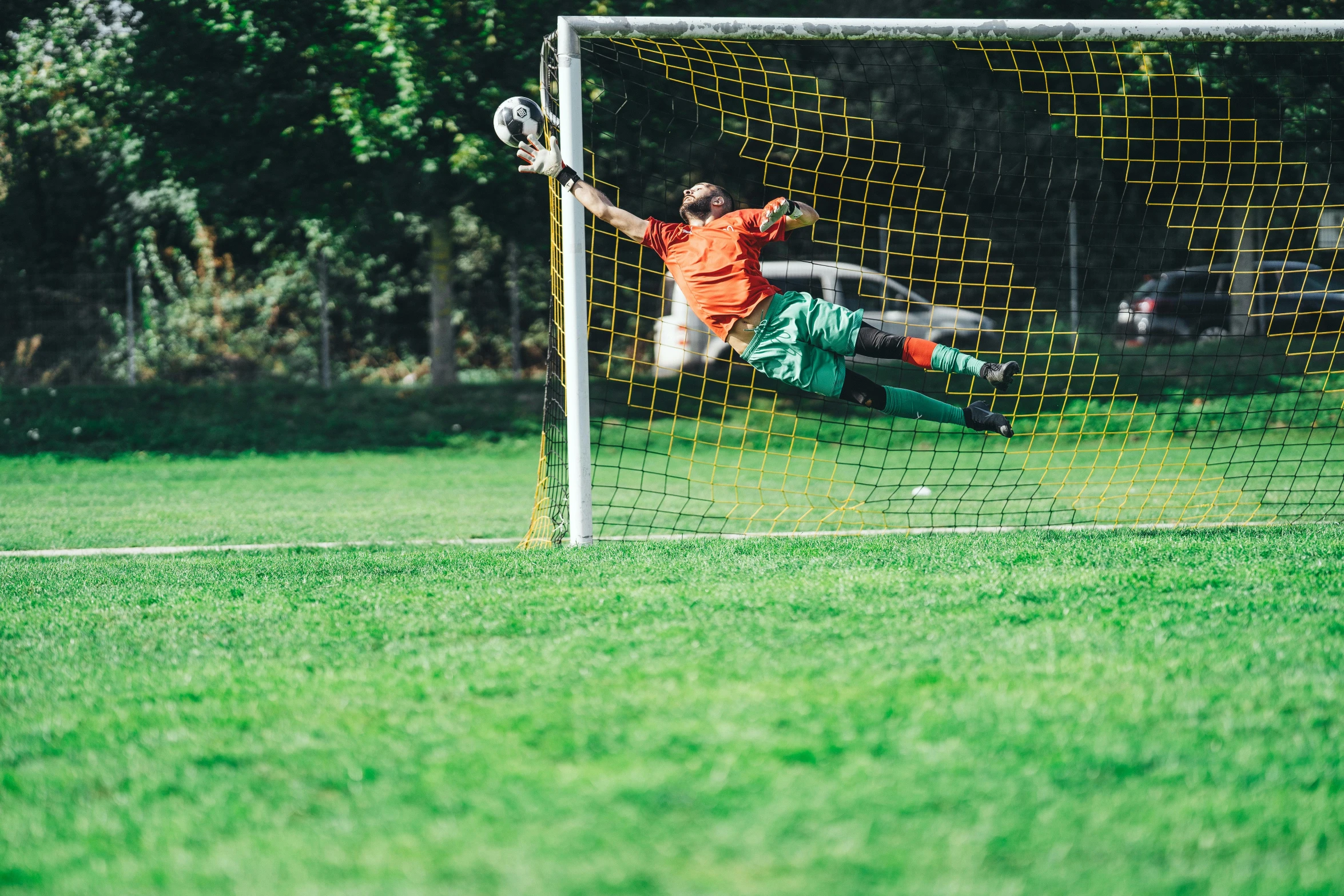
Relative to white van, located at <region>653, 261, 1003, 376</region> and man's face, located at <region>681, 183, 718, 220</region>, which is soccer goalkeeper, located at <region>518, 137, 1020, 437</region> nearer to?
man's face, located at <region>681, 183, 718, 220</region>

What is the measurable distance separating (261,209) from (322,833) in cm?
1755

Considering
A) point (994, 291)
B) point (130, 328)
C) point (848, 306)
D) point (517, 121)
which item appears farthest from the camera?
point (994, 291)

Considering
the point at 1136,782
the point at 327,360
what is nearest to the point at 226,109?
the point at 327,360

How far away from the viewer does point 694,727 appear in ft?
9.96

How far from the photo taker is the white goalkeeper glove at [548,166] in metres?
6.38

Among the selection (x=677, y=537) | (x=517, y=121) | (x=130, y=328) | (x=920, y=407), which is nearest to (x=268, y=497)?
(x=677, y=537)

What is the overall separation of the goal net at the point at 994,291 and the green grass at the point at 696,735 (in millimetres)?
2623

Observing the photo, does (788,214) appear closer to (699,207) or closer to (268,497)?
(699,207)

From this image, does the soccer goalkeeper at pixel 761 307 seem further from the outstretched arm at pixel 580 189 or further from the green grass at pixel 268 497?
the green grass at pixel 268 497

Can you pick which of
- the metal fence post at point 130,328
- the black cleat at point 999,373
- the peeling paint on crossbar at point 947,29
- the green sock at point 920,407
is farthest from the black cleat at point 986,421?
the metal fence post at point 130,328

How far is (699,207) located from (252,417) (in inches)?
478

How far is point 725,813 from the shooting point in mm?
2492

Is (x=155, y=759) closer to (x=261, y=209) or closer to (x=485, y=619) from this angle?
(x=485, y=619)

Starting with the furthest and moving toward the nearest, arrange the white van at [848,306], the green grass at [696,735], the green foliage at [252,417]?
the white van at [848,306]
the green foliage at [252,417]
the green grass at [696,735]
